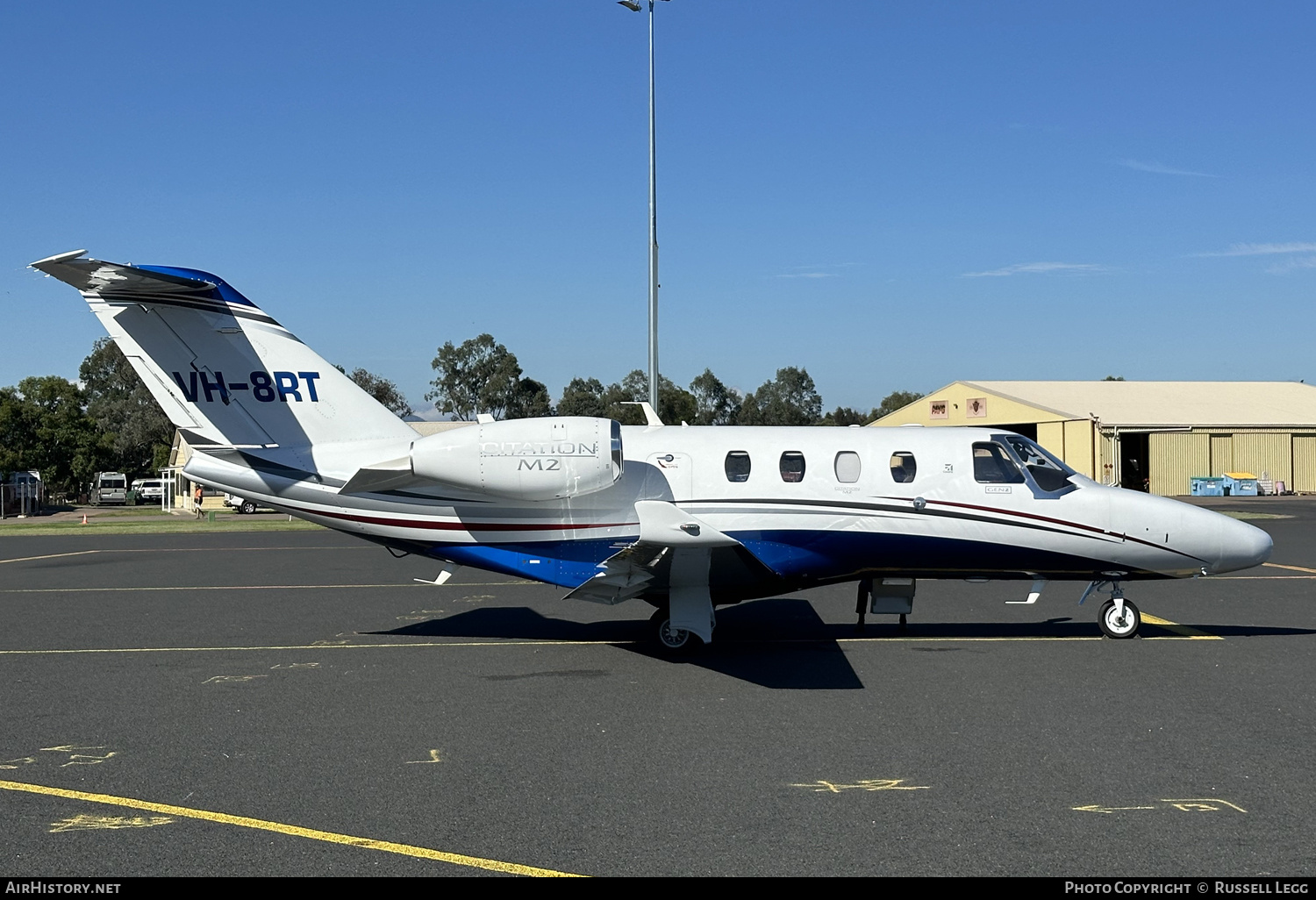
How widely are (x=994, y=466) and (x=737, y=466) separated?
10.1ft

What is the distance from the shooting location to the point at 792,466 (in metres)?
11.9

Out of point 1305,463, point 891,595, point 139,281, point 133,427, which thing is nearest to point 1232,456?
point 1305,463

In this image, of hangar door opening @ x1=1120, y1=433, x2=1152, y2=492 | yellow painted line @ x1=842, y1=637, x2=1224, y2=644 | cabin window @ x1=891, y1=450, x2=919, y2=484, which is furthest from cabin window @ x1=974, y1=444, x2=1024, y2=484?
hangar door opening @ x1=1120, y1=433, x2=1152, y2=492

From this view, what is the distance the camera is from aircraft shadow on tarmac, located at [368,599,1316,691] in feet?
34.9

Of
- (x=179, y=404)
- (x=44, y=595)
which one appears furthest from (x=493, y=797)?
(x=44, y=595)

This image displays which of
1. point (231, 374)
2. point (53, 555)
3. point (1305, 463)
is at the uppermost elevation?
point (231, 374)

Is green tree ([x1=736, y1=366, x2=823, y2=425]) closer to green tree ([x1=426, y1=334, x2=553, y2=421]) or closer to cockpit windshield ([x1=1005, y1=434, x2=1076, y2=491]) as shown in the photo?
green tree ([x1=426, y1=334, x2=553, y2=421])

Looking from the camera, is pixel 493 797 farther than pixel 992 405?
No

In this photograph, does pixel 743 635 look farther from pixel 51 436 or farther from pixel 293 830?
pixel 51 436

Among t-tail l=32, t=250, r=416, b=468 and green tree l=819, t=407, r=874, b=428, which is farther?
green tree l=819, t=407, r=874, b=428

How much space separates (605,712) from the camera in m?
8.76

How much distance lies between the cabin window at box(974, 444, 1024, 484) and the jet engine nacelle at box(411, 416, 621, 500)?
4304 millimetres

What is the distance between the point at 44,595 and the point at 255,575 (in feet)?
12.1
